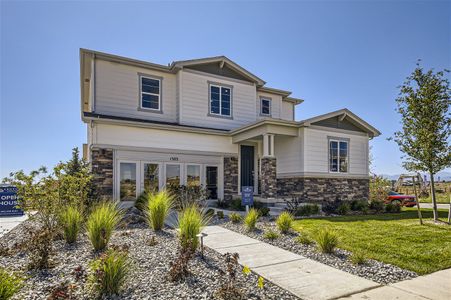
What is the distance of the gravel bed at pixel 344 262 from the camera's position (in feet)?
15.1

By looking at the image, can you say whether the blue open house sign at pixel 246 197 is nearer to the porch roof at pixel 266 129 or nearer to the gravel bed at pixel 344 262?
the gravel bed at pixel 344 262

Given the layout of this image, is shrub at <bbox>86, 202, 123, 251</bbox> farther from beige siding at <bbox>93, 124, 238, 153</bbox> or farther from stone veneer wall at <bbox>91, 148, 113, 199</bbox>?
beige siding at <bbox>93, 124, 238, 153</bbox>

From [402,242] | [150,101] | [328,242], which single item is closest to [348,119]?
[402,242]

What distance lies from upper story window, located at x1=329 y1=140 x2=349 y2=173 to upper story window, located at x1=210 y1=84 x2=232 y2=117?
5967mm

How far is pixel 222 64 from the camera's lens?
16.0m

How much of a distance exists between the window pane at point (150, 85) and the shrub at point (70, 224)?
9.57 m

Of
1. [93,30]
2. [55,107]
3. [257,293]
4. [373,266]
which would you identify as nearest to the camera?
[257,293]

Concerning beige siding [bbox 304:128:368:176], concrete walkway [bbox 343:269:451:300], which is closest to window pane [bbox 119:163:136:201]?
beige siding [bbox 304:128:368:176]

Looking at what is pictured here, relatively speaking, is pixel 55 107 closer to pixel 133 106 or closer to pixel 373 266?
pixel 133 106

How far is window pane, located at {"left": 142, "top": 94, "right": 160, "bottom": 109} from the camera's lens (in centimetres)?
1464

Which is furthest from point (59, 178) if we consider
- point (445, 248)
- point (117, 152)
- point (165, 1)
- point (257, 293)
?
point (445, 248)

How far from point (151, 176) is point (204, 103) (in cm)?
513

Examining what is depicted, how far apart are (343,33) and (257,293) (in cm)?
1234

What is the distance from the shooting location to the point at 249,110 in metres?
16.9
